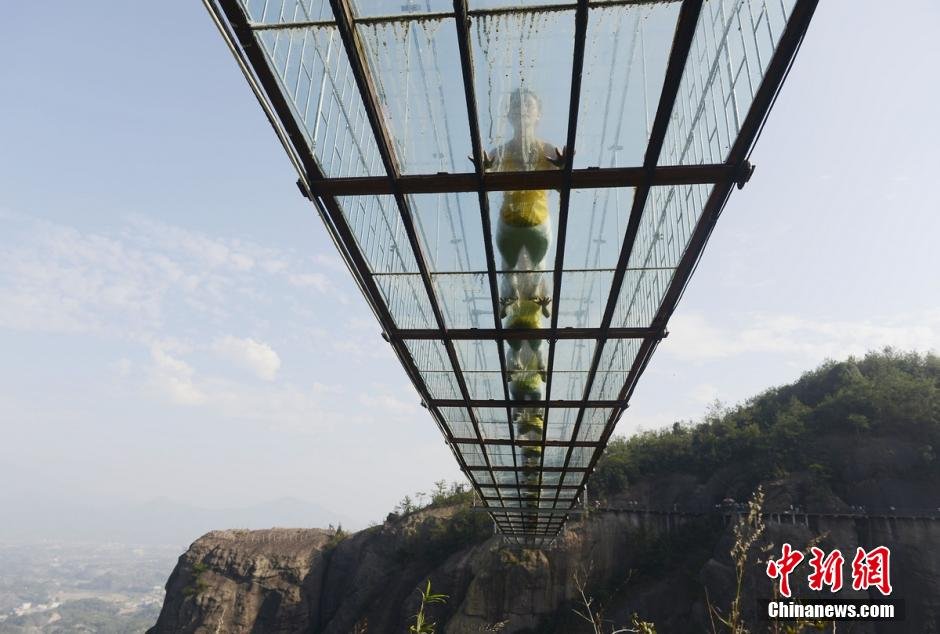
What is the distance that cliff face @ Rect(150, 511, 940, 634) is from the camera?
24125 millimetres

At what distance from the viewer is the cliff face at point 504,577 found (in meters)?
24.1

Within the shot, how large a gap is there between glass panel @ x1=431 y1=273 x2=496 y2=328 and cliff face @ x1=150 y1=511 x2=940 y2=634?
20185 mm

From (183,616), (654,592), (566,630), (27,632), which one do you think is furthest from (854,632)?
(27,632)

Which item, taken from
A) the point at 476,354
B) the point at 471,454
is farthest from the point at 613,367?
the point at 471,454

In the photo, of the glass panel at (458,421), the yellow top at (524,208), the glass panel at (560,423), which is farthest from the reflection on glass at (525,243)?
the glass panel at (458,421)

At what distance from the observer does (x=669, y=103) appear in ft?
10.9

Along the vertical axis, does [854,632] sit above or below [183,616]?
above

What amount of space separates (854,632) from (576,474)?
59.6 feet

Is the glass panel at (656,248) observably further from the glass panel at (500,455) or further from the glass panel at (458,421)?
the glass panel at (500,455)

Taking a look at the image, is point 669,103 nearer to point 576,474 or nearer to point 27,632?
point 576,474

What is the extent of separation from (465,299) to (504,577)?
2676 cm

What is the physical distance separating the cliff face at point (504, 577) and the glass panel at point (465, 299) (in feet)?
66.2

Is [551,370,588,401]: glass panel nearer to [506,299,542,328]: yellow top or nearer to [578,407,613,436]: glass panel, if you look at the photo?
[578,407,613,436]: glass panel

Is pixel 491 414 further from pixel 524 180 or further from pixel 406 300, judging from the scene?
pixel 524 180
